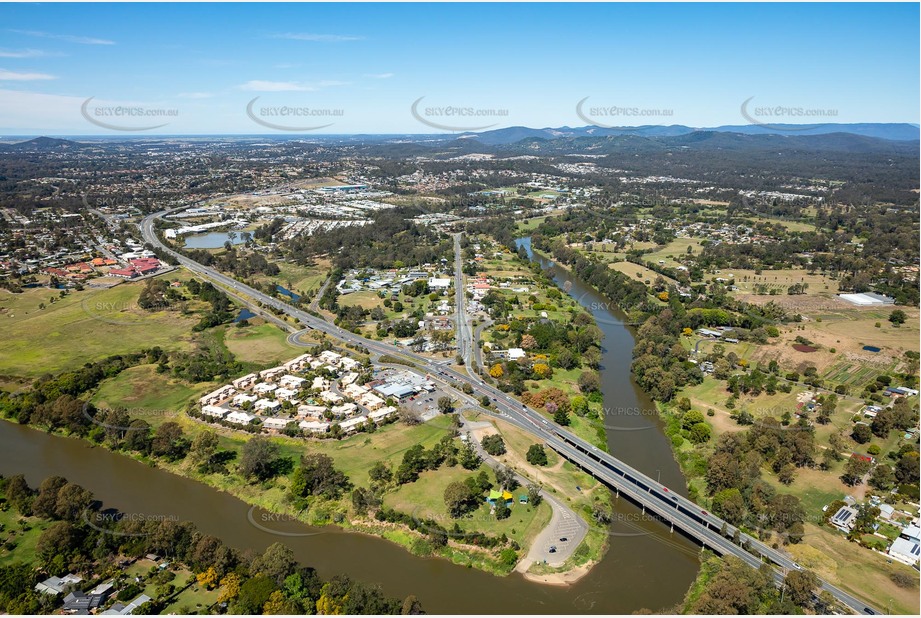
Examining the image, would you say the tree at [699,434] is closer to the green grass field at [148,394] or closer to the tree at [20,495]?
the green grass field at [148,394]

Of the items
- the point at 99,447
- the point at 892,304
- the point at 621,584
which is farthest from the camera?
the point at 892,304

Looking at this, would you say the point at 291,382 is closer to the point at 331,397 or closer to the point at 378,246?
the point at 331,397

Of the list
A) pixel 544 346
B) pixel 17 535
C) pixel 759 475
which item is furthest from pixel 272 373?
pixel 759 475

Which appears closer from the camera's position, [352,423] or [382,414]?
[352,423]

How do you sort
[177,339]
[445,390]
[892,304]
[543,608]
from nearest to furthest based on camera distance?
[543,608] < [445,390] < [177,339] < [892,304]

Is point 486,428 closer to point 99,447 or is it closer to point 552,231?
point 99,447

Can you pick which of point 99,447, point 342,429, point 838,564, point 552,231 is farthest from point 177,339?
point 552,231
